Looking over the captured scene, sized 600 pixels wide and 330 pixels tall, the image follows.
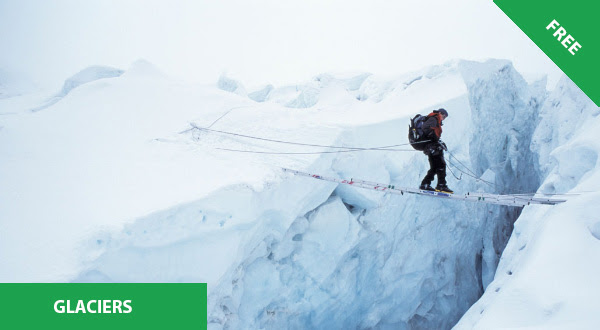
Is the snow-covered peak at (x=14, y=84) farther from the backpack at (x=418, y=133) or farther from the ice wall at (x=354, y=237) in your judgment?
the backpack at (x=418, y=133)

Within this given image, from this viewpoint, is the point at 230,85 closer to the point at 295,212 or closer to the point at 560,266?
the point at 295,212

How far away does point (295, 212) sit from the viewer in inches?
186

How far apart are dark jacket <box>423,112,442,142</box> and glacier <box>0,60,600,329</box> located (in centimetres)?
136

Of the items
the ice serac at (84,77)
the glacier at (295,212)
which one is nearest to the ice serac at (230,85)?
the ice serac at (84,77)

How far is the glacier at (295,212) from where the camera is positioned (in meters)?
3.26

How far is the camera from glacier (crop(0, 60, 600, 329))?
10.7ft

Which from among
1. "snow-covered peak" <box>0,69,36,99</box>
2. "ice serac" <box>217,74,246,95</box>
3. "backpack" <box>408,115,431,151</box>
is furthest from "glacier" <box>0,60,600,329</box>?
"snow-covered peak" <box>0,69,36,99</box>

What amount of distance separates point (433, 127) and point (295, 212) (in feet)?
7.03

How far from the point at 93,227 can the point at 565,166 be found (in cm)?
607

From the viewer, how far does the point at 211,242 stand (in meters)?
3.91

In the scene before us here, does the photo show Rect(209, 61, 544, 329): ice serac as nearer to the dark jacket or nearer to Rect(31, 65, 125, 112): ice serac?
the dark jacket

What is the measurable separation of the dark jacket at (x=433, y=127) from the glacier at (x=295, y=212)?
1361 mm

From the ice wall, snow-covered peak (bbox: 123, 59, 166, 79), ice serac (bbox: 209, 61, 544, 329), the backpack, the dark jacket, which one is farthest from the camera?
snow-covered peak (bbox: 123, 59, 166, 79)

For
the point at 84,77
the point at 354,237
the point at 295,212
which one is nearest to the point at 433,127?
the point at 295,212
